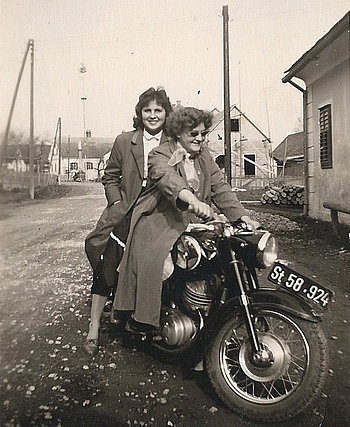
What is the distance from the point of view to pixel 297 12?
56.2 inches

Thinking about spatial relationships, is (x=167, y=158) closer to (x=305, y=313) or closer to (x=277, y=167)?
(x=277, y=167)

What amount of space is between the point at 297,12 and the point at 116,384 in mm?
1437

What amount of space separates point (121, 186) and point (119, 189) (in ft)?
0.06

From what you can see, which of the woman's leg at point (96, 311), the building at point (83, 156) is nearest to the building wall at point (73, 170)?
the building at point (83, 156)

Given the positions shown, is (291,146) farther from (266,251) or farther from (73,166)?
(73,166)

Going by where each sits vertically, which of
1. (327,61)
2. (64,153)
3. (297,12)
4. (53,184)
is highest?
(297,12)

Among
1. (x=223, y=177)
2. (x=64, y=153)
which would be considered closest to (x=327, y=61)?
(x=223, y=177)

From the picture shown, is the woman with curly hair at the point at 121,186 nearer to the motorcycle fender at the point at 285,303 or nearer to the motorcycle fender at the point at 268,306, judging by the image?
the motorcycle fender at the point at 268,306

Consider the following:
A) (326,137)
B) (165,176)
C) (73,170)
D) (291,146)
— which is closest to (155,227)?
(165,176)

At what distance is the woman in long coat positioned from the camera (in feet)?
4.56

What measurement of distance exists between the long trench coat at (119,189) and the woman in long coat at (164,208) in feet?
0.18

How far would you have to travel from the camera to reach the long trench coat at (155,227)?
1.42 m

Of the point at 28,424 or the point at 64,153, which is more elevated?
the point at 64,153

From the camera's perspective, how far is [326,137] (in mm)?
1339
